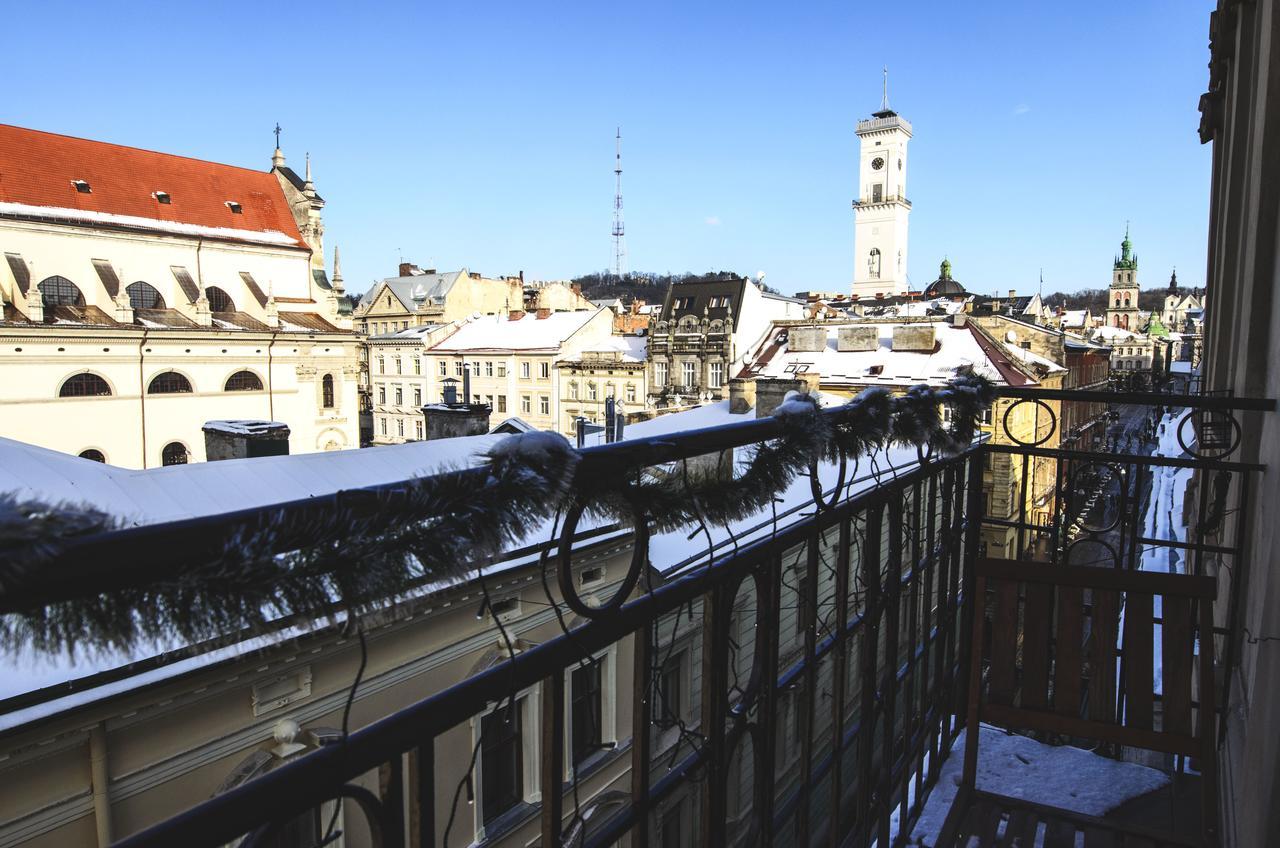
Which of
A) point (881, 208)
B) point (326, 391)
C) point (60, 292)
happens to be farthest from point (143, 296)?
point (881, 208)

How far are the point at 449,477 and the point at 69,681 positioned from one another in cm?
415

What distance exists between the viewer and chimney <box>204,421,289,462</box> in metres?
10.8

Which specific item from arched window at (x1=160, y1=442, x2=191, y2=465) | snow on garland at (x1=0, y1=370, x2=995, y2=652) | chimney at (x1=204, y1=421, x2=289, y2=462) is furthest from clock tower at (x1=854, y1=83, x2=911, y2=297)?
snow on garland at (x1=0, y1=370, x2=995, y2=652)

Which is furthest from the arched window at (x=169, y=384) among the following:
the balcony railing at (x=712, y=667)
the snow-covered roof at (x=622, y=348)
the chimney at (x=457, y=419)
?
the balcony railing at (x=712, y=667)

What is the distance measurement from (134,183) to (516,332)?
55.8ft

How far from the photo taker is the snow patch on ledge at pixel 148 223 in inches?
1081

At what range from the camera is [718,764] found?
5.86 ft

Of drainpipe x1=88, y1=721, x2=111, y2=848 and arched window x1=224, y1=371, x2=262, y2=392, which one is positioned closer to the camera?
drainpipe x1=88, y1=721, x2=111, y2=848

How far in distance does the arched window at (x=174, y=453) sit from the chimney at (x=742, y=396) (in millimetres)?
19996

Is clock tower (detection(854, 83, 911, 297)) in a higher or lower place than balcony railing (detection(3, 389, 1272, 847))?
higher

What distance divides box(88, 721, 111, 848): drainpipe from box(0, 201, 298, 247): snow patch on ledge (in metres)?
30.8

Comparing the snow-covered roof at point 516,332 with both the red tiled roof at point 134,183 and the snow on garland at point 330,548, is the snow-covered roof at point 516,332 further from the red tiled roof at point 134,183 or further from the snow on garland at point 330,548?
the snow on garland at point 330,548

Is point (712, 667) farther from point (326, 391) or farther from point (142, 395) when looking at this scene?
point (326, 391)

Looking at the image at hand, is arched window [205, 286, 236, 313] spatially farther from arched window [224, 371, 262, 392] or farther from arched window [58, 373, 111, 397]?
arched window [58, 373, 111, 397]
